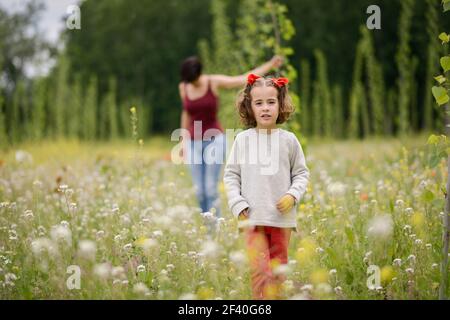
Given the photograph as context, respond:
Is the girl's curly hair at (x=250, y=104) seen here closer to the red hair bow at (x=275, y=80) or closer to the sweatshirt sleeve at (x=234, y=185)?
the red hair bow at (x=275, y=80)

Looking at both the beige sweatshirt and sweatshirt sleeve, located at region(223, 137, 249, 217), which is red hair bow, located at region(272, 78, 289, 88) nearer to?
the beige sweatshirt

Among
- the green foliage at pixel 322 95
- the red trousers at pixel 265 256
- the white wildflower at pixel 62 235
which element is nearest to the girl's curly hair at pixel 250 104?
the red trousers at pixel 265 256

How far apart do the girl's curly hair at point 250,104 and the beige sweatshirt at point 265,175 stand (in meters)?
0.16

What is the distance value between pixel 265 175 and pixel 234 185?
0.20 meters

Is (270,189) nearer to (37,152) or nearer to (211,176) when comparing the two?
(211,176)

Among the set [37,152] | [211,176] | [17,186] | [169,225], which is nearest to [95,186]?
[17,186]

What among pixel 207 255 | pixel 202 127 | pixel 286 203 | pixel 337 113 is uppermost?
pixel 337 113

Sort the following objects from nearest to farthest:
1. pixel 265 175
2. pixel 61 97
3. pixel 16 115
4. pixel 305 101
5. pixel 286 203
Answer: pixel 286 203
pixel 265 175
pixel 16 115
pixel 305 101
pixel 61 97

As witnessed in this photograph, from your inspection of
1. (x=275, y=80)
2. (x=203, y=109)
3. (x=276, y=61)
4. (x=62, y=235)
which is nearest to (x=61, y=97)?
(x=203, y=109)

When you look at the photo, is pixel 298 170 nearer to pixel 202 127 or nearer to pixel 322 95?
pixel 202 127

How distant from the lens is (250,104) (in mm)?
3455

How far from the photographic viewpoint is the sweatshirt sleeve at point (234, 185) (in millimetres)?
3184

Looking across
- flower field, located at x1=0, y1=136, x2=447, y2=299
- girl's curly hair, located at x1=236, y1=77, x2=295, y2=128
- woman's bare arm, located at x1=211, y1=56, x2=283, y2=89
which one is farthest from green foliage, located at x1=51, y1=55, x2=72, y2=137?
girl's curly hair, located at x1=236, y1=77, x2=295, y2=128

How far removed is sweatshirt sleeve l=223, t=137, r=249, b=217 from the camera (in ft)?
10.4
